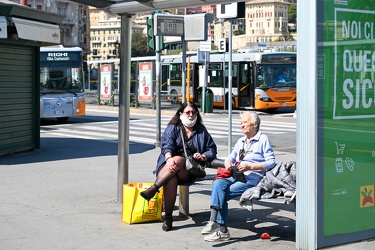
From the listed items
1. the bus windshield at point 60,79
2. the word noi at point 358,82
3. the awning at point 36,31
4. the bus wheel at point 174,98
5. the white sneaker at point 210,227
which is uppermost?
the awning at point 36,31

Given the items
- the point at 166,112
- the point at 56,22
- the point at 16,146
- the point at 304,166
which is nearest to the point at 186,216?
the point at 304,166

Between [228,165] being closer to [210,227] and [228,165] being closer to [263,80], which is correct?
[210,227]

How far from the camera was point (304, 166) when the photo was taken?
658 centimetres

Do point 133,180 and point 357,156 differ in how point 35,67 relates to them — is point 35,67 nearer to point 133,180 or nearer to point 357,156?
point 133,180

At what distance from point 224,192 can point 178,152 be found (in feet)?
3.29

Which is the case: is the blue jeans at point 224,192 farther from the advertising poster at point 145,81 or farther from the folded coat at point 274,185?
the advertising poster at point 145,81

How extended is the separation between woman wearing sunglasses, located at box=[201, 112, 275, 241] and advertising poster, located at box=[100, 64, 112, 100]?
33.5m

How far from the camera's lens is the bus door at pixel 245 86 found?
119 feet

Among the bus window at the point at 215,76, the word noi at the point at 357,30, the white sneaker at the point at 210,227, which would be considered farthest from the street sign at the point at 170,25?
the bus window at the point at 215,76

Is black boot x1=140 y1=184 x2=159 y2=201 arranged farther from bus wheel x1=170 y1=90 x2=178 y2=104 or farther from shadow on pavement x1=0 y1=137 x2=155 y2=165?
bus wheel x1=170 y1=90 x2=178 y2=104

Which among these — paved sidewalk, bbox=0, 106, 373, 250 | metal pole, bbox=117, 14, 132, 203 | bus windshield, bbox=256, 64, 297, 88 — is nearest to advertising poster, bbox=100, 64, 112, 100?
bus windshield, bbox=256, 64, 297, 88

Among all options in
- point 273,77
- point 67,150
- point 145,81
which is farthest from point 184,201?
point 145,81

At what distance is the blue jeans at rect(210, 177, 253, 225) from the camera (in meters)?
7.95

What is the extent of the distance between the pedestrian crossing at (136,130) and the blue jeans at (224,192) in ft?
40.1
